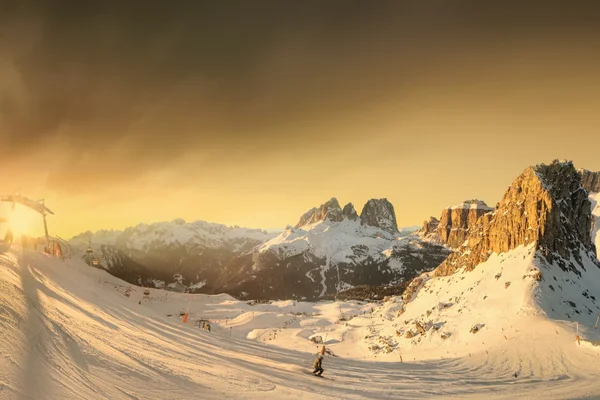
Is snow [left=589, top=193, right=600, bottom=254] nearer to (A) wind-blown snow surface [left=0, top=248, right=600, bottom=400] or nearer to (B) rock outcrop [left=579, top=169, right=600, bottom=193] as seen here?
(B) rock outcrop [left=579, top=169, right=600, bottom=193]

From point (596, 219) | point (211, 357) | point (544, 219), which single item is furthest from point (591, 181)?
point (211, 357)

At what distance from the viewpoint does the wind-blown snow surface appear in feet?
30.3

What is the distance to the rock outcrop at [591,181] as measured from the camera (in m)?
120

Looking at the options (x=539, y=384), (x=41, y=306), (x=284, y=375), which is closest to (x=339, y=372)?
(x=284, y=375)

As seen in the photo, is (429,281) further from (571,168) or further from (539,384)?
(539,384)

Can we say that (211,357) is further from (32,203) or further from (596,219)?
(596,219)

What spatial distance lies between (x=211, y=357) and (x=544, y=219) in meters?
45.7

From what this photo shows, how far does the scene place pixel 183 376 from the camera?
11680 mm

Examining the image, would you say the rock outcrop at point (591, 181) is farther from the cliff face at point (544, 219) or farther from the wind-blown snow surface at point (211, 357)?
the wind-blown snow surface at point (211, 357)

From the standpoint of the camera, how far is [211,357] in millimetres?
15641

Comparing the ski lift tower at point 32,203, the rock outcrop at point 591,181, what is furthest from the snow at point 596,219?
the ski lift tower at point 32,203

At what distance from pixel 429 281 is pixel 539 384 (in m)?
43.4

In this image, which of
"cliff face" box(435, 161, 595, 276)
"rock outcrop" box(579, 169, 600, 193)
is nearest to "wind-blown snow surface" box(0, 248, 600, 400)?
"cliff face" box(435, 161, 595, 276)

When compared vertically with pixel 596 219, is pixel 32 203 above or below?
below
